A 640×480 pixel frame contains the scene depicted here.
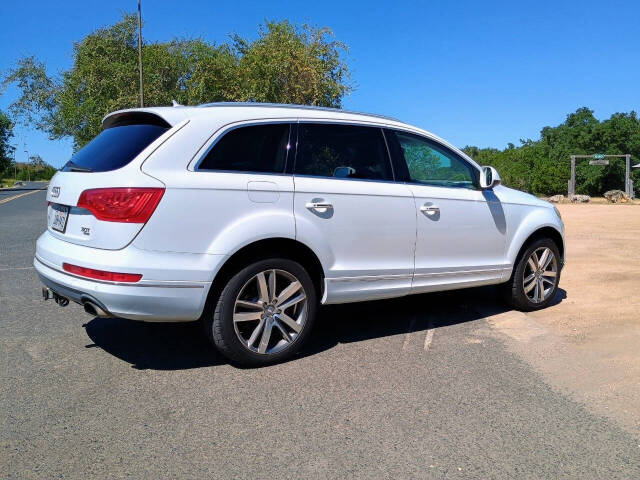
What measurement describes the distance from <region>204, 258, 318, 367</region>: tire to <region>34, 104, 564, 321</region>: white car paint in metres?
0.19

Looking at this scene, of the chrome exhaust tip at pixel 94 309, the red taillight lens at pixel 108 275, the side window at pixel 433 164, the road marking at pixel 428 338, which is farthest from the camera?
the side window at pixel 433 164

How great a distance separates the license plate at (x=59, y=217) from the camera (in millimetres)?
4344

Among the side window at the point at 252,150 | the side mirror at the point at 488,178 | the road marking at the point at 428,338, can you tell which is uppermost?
the side window at the point at 252,150

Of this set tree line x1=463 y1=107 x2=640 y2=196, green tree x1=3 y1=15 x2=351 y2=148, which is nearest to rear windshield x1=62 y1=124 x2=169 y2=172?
green tree x1=3 y1=15 x2=351 y2=148

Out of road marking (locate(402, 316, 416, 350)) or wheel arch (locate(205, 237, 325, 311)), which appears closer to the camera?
wheel arch (locate(205, 237, 325, 311))

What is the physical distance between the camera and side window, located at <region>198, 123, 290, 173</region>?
14.0 ft

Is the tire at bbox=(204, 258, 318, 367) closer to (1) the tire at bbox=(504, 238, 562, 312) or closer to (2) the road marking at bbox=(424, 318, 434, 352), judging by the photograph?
(2) the road marking at bbox=(424, 318, 434, 352)

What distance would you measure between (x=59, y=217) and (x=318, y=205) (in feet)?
6.25

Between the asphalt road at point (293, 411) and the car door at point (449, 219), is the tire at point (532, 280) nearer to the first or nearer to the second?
the car door at point (449, 219)

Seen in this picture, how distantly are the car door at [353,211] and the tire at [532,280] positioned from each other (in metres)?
1.53

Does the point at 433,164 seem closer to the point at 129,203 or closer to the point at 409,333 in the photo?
the point at 409,333

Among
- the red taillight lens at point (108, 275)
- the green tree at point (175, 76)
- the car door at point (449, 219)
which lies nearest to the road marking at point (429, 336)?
the car door at point (449, 219)

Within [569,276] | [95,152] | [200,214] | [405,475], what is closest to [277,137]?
[200,214]

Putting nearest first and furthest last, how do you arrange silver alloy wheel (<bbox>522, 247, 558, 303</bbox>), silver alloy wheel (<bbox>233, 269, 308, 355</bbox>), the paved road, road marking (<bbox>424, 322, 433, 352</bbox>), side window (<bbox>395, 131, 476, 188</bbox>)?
silver alloy wheel (<bbox>233, 269, 308, 355</bbox>)
road marking (<bbox>424, 322, 433, 352</bbox>)
side window (<bbox>395, 131, 476, 188</bbox>)
silver alloy wheel (<bbox>522, 247, 558, 303</bbox>)
the paved road
